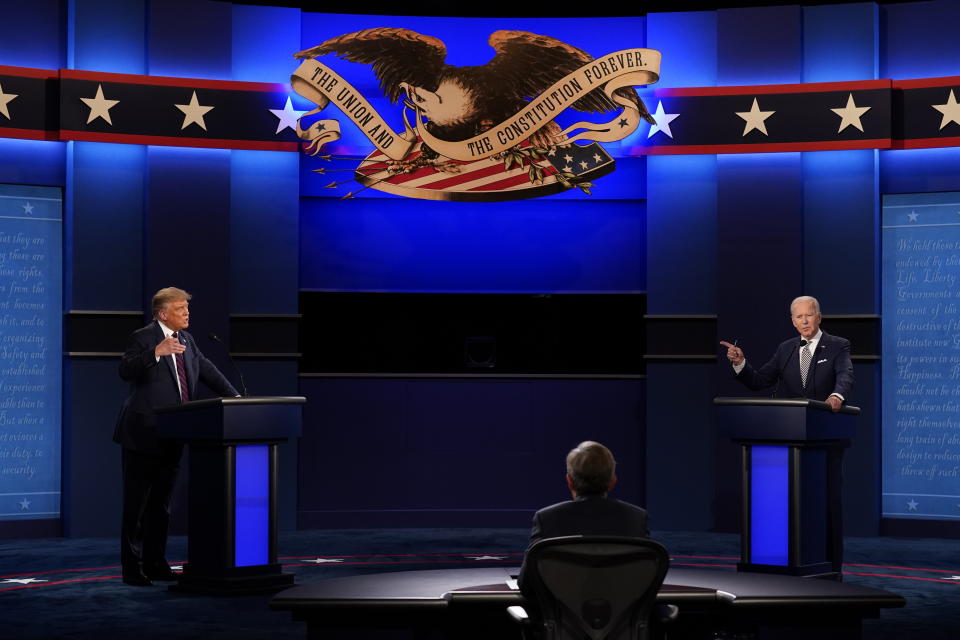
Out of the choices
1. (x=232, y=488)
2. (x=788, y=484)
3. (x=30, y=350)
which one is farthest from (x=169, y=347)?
(x=788, y=484)

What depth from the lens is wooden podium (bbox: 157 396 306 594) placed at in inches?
221

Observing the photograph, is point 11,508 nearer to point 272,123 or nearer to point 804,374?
point 272,123

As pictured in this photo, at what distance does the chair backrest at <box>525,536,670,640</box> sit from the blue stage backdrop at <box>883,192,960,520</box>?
5988 millimetres

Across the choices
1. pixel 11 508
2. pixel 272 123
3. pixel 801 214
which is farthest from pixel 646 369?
pixel 11 508

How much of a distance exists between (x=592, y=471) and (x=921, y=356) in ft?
19.1

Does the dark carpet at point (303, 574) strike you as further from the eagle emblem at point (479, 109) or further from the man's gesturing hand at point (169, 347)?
the eagle emblem at point (479, 109)

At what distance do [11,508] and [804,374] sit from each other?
5.36 metres

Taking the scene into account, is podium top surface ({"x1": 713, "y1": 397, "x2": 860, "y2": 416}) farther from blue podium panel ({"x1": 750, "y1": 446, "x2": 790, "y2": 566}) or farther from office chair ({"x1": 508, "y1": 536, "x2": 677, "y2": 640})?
office chair ({"x1": 508, "y1": 536, "x2": 677, "y2": 640})

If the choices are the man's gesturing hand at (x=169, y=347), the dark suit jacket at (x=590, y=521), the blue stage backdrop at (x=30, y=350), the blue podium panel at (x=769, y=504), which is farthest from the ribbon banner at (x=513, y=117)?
the dark suit jacket at (x=590, y=521)

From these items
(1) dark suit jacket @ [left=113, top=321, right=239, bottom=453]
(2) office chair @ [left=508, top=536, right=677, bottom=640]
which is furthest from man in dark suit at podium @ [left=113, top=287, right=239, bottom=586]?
(2) office chair @ [left=508, top=536, right=677, bottom=640]

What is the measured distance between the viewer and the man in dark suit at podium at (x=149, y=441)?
5.94m

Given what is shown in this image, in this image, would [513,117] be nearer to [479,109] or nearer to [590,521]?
[479,109]

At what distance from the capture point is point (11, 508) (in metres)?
7.97

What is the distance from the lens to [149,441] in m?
5.95
